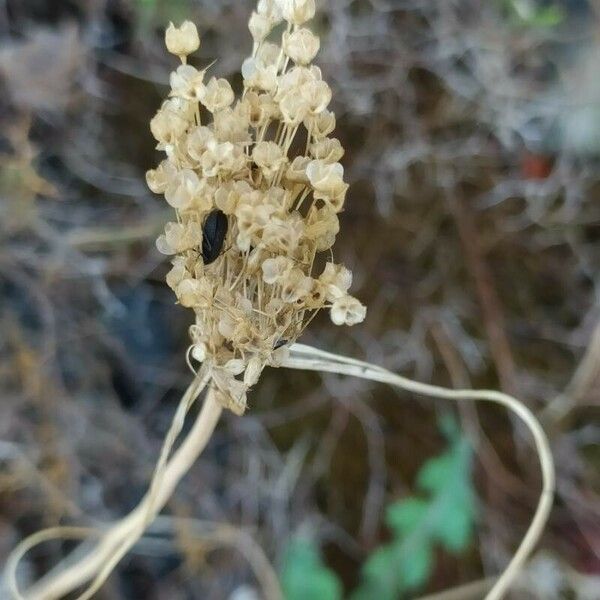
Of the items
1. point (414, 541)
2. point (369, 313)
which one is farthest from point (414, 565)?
point (369, 313)

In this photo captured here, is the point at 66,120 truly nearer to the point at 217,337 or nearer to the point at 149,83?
the point at 149,83

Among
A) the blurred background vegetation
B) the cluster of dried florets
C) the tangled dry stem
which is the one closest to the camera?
the cluster of dried florets

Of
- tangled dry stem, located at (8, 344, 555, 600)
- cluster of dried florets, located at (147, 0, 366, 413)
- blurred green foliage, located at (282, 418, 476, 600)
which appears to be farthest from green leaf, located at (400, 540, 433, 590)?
cluster of dried florets, located at (147, 0, 366, 413)

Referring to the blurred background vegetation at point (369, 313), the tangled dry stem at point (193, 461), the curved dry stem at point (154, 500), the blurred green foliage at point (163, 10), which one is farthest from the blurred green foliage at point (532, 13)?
the curved dry stem at point (154, 500)

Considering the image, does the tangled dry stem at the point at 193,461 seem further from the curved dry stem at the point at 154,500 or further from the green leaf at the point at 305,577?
the green leaf at the point at 305,577

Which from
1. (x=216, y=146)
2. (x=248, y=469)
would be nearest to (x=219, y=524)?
(x=248, y=469)

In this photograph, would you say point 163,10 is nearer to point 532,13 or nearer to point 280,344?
point 532,13

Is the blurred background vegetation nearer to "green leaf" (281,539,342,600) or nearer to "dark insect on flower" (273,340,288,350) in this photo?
"green leaf" (281,539,342,600)
